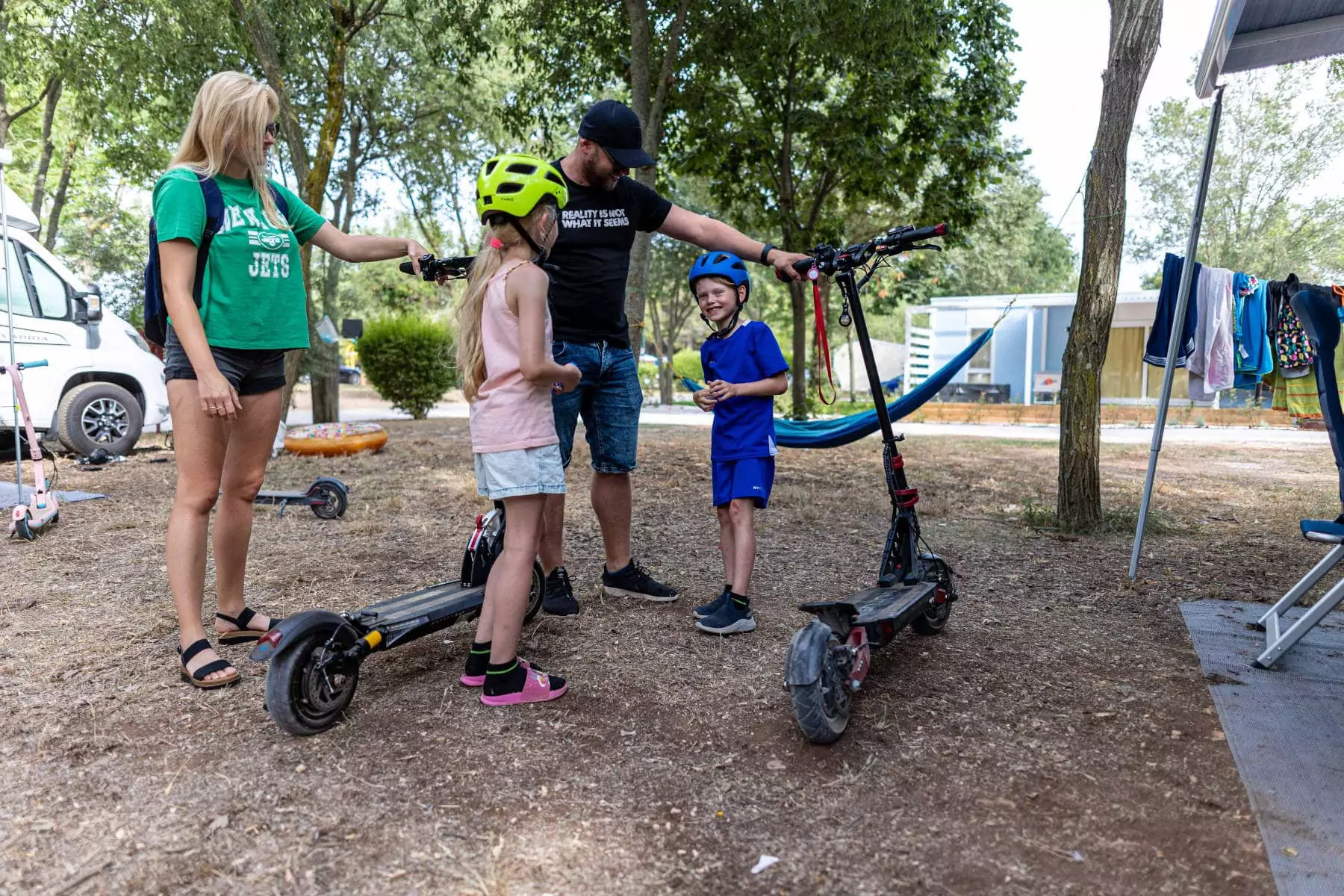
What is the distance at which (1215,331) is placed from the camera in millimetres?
4605

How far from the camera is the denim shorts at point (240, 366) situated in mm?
2664

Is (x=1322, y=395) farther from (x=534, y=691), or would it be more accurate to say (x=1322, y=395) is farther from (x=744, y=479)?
(x=534, y=691)

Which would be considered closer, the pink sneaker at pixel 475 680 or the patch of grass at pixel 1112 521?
the pink sneaker at pixel 475 680

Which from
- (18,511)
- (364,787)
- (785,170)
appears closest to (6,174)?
(785,170)

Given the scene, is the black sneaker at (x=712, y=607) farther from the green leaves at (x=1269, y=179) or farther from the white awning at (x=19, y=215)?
the green leaves at (x=1269, y=179)

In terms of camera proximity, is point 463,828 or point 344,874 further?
point 463,828

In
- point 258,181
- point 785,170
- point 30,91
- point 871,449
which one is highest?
point 30,91

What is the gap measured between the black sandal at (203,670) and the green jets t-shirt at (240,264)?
911 mm

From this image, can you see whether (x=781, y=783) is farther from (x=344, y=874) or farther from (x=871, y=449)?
(x=871, y=449)

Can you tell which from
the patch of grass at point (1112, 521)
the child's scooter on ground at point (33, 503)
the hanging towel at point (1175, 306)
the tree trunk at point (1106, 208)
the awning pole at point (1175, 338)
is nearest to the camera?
the awning pole at point (1175, 338)

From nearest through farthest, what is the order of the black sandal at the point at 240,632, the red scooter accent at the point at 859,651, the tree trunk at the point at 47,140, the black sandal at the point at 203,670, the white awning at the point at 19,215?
the red scooter accent at the point at 859,651, the black sandal at the point at 203,670, the black sandal at the point at 240,632, the white awning at the point at 19,215, the tree trunk at the point at 47,140

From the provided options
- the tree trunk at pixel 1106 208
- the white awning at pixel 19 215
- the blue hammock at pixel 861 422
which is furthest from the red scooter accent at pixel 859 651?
the white awning at pixel 19 215

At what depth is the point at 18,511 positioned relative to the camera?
16.1 feet

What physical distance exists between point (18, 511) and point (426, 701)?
356 cm
